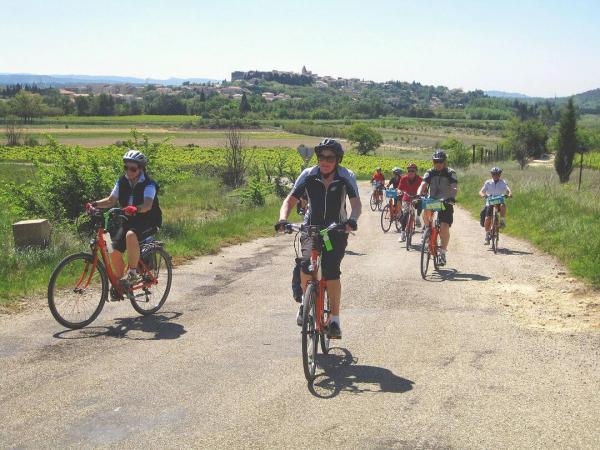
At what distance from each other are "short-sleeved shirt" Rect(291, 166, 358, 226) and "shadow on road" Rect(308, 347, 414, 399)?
1.40 meters

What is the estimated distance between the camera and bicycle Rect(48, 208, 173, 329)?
281 inches

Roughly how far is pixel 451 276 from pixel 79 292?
22.9 feet

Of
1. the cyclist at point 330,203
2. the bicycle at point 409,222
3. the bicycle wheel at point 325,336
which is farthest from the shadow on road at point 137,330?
the bicycle at point 409,222

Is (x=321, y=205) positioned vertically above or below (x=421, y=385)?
above

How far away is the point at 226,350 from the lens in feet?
22.0

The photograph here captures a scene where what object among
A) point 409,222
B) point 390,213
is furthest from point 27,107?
point 409,222

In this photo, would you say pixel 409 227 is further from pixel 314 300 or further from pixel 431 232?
pixel 314 300

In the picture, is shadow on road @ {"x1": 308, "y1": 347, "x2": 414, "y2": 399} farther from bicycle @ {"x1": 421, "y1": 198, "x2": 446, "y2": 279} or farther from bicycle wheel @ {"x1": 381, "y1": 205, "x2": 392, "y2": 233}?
bicycle wheel @ {"x1": 381, "y1": 205, "x2": 392, "y2": 233}

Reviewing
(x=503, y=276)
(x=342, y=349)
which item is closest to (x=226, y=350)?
(x=342, y=349)

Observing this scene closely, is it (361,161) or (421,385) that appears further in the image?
(361,161)

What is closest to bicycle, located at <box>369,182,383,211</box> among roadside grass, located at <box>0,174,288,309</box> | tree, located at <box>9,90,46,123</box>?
roadside grass, located at <box>0,174,288,309</box>

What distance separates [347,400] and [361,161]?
269ft

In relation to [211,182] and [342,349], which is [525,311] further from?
[211,182]

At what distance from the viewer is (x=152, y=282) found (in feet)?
26.5
